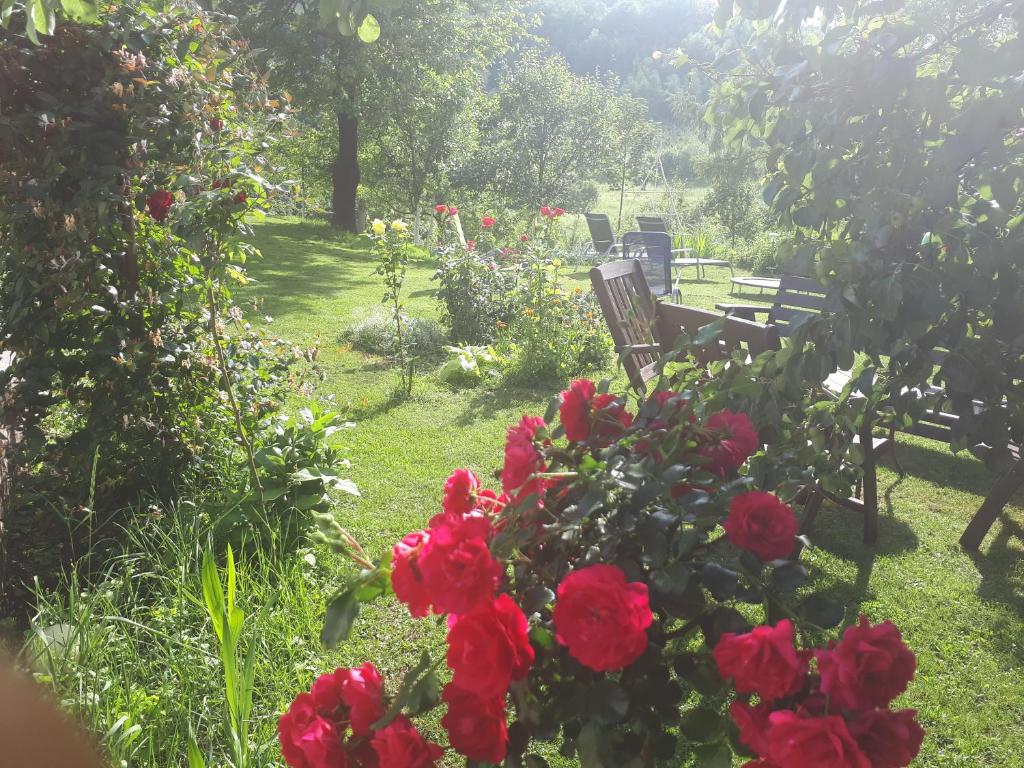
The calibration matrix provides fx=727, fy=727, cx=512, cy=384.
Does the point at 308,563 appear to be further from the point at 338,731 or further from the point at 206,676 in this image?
the point at 338,731

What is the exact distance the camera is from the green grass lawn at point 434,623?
1.97 meters

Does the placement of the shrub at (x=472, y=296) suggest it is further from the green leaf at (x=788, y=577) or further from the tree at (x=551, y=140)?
the tree at (x=551, y=140)

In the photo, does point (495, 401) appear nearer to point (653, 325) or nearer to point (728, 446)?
point (653, 325)

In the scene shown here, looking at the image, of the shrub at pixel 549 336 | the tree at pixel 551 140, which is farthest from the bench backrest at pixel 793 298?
the tree at pixel 551 140

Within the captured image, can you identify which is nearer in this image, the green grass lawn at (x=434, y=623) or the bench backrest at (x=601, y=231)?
the green grass lawn at (x=434, y=623)

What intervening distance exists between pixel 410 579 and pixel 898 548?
3.19 meters

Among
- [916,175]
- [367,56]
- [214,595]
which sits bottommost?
[214,595]

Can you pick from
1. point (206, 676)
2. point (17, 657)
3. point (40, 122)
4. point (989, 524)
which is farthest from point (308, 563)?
point (989, 524)

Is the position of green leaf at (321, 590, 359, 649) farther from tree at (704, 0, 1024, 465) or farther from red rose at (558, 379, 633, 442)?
tree at (704, 0, 1024, 465)

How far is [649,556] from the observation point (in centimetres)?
92

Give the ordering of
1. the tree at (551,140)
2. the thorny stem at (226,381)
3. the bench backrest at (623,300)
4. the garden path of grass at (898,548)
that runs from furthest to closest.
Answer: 1. the tree at (551,140)
2. the bench backrest at (623,300)
3. the thorny stem at (226,381)
4. the garden path of grass at (898,548)

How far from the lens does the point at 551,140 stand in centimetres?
1736

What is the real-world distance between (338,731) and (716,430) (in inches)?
25.8

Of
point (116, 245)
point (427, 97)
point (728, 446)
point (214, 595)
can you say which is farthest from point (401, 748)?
point (427, 97)
